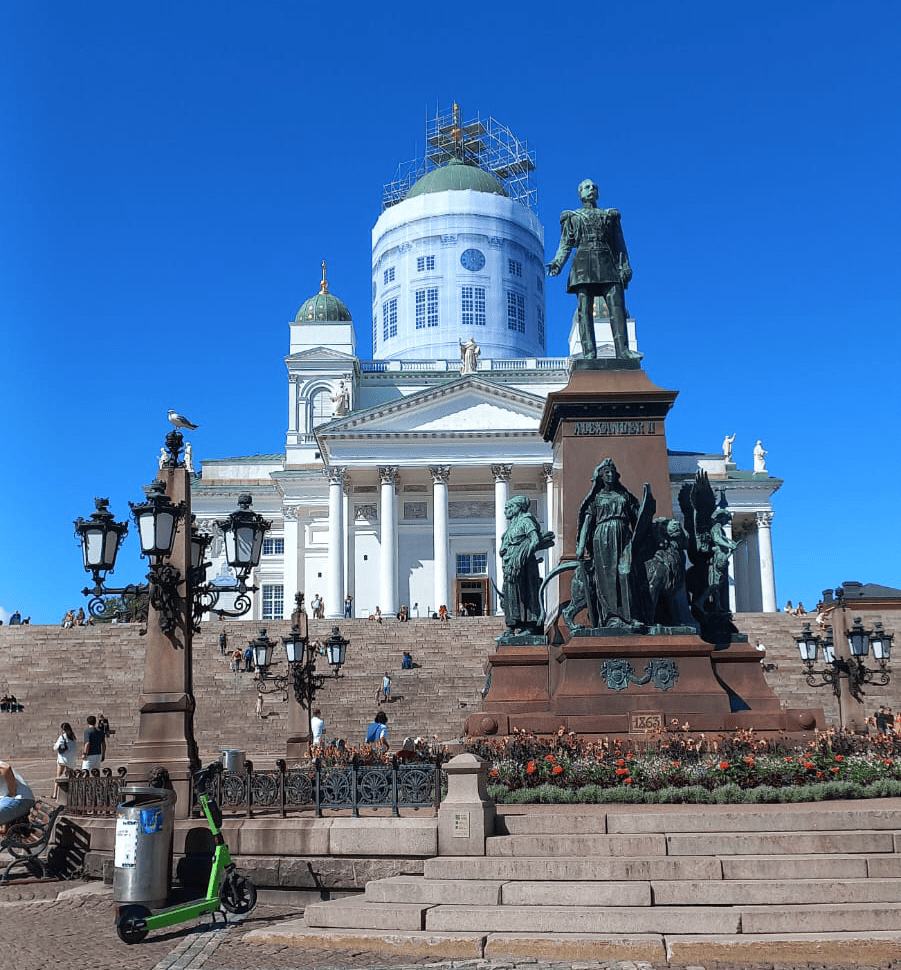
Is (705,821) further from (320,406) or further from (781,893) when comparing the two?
(320,406)

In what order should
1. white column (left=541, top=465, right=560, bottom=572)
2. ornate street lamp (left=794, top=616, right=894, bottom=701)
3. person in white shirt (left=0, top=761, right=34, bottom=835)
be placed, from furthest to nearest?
white column (left=541, top=465, right=560, bottom=572)
ornate street lamp (left=794, top=616, right=894, bottom=701)
person in white shirt (left=0, top=761, right=34, bottom=835)

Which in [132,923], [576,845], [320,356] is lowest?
[132,923]

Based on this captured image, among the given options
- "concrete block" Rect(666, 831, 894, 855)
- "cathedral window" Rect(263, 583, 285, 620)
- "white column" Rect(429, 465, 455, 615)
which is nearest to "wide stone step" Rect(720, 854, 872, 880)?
"concrete block" Rect(666, 831, 894, 855)

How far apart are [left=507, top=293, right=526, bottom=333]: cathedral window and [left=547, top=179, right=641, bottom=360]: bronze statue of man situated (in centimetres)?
6725

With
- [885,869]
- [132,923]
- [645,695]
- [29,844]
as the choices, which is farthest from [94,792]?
[885,869]

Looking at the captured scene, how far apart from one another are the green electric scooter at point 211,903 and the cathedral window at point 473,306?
72.8 m

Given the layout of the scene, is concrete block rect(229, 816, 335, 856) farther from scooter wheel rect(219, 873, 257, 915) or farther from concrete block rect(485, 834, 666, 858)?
concrete block rect(485, 834, 666, 858)

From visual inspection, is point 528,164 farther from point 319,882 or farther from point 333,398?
point 319,882

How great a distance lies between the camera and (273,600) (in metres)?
74.1

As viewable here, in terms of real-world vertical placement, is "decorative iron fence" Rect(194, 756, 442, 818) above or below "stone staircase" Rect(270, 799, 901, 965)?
above

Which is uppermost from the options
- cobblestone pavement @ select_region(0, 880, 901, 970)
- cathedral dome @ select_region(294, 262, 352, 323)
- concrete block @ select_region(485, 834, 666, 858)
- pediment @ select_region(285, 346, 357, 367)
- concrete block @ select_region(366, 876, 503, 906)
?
cathedral dome @ select_region(294, 262, 352, 323)

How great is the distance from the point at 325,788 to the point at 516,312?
244ft

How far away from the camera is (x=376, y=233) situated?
292 feet

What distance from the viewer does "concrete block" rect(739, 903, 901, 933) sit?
9414 mm
